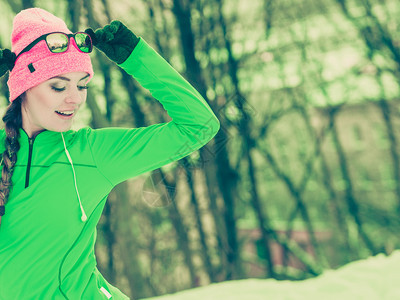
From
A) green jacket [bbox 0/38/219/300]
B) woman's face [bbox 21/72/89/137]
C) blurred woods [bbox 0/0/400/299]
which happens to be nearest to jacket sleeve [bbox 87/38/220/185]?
green jacket [bbox 0/38/219/300]

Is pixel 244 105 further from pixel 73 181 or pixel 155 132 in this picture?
pixel 73 181

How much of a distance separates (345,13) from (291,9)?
1.09 metres

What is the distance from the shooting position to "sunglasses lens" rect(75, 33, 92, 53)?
1557 millimetres

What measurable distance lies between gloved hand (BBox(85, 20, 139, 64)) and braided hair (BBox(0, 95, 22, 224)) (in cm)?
43

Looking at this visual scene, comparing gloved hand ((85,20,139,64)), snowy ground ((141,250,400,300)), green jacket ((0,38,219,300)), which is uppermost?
gloved hand ((85,20,139,64))

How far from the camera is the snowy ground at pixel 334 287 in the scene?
266 cm

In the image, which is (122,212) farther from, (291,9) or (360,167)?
(360,167)

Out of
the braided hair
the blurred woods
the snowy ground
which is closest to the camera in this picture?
the braided hair

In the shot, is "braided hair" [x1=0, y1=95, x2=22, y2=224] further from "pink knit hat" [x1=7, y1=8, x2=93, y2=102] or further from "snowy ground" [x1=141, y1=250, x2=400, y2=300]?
"snowy ground" [x1=141, y1=250, x2=400, y2=300]

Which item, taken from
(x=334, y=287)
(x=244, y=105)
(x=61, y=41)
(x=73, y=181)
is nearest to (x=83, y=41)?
(x=61, y=41)

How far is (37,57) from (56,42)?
0.29 feet

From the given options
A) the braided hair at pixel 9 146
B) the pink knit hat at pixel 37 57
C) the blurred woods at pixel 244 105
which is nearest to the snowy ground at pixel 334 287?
the braided hair at pixel 9 146

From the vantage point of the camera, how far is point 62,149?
1.61m

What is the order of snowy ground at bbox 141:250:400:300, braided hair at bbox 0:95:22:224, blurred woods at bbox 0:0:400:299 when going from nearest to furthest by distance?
braided hair at bbox 0:95:22:224, snowy ground at bbox 141:250:400:300, blurred woods at bbox 0:0:400:299
